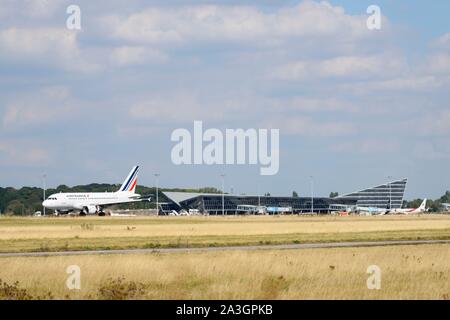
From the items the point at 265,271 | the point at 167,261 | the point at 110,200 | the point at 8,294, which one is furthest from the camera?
the point at 110,200

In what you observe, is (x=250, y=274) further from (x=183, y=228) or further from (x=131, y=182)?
(x=131, y=182)

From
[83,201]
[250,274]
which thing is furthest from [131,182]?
[250,274]

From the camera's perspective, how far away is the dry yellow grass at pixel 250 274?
2642cm

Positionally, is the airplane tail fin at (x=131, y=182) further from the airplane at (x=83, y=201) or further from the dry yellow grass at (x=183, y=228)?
the dry yellow grass at (x=183, y=228)

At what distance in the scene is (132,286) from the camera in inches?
1054

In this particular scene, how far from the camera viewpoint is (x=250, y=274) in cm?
3109

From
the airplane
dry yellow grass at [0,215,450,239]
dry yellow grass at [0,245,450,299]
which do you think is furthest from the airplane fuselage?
dry yellow grass at [0,245,450,299]

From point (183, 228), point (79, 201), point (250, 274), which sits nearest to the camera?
point (250, 274)

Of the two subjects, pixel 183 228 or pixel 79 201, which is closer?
pixel 183 228

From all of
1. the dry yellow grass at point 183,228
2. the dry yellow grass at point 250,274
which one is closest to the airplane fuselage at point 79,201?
the dry yellow grass at point 183,228

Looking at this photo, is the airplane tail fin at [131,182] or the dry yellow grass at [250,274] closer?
the dry yellow grass at [250,274]
